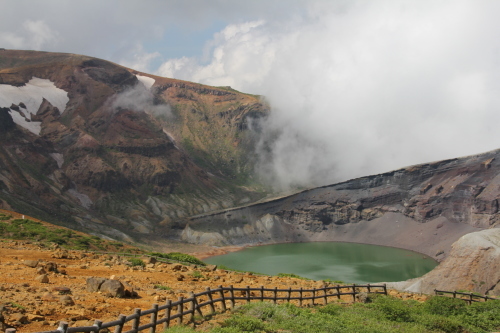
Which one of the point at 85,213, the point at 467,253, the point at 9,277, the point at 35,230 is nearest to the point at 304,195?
the point at 85,213

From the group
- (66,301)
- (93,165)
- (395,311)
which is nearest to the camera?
(66,301)

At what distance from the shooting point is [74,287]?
792 inches

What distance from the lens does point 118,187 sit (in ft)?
536

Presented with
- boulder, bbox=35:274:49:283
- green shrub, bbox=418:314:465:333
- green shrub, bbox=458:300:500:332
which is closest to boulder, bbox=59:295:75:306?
boulder, bbox=35:274:49:283

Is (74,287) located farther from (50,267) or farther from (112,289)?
(50,267)

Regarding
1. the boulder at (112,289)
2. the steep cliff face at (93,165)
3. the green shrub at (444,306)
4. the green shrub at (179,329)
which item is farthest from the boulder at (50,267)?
the steep cliff face at (93,165)

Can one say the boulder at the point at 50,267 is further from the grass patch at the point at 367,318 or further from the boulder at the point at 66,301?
the grass patch at the point at 367,318

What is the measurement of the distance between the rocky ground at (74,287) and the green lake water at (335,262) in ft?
194

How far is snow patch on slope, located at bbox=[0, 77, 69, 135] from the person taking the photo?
6668 inches

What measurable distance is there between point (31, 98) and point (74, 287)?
186192mm

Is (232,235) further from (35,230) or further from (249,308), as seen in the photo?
(249,308)

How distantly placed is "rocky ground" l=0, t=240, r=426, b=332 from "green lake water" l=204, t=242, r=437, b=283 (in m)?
59.2

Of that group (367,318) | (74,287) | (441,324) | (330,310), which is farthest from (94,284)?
(441,324)

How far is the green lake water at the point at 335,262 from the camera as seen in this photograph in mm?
91000
